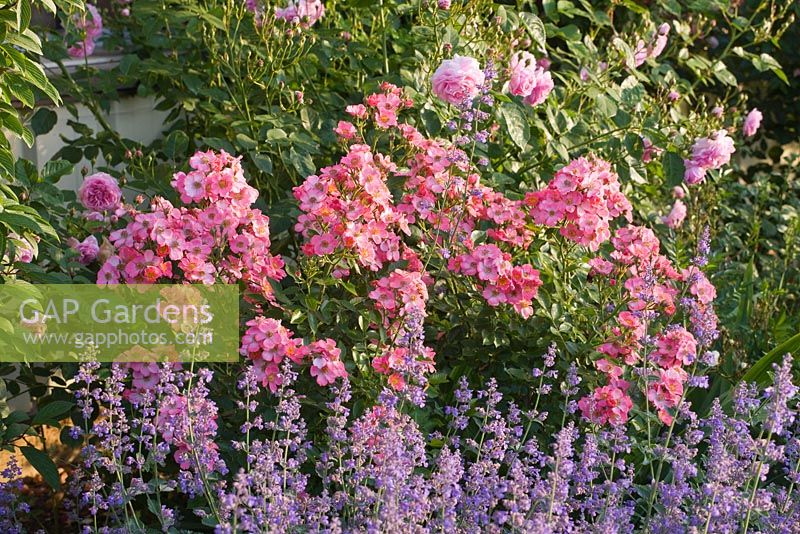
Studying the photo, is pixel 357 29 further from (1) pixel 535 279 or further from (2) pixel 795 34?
(2) pixel 795 34

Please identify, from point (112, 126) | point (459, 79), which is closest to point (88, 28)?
point (112, 126)

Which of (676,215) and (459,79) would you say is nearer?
(459,79)

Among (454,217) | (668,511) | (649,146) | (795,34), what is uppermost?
(795,34)

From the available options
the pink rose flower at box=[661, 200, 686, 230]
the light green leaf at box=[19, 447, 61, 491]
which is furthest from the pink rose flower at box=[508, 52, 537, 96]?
the light green leaf at box=[19, 447, 61, 491]

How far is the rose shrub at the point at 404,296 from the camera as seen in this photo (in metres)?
2.13

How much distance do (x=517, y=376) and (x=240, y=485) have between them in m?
1.13

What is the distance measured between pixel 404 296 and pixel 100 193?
92cm

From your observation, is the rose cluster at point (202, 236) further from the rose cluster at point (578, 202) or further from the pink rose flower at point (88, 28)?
the pink rose flower at point (88, 28)

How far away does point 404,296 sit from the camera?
2.51 metres

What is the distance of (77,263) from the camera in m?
2.68

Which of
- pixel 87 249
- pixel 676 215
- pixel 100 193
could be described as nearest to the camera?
pixel 87 249

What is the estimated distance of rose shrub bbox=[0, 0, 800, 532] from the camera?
83.9 inches

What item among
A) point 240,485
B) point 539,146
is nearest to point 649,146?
point 539,146

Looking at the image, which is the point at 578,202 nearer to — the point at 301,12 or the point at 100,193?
the point at 301,12
